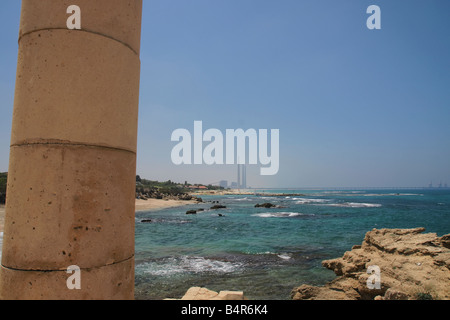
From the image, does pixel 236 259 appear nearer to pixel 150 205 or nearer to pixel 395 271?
pixel 395 271

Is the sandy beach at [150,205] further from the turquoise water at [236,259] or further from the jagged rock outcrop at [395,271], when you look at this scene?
the jagged rock outcrop at [395,271]

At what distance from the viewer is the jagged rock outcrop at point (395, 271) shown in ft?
26.0

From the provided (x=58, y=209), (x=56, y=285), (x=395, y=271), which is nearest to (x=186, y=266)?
(x=395, y=271)

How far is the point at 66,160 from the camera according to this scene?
2.20 m

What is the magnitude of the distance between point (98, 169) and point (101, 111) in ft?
1.56

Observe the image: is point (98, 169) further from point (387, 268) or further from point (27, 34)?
point (387, 268)

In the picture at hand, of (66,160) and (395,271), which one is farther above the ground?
(66,160)

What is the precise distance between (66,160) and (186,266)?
12.6 metres

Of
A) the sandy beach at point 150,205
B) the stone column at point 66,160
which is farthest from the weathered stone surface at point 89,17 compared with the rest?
the sandy beach at point 150,205

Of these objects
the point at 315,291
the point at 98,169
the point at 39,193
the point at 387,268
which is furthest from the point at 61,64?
the point at 387,268

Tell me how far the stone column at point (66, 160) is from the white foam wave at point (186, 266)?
10850 mm

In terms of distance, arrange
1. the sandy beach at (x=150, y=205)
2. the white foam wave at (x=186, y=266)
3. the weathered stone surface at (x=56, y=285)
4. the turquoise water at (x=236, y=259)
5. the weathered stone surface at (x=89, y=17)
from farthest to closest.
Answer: the sandy beach at (x=150, y=205) < the white foam wave at (x=186, y=266) < the turquoise water at (x=236, y=259) < the weathered stone surface at (x=89, y=17) < the weathered stone surface at (x=56, y=285)

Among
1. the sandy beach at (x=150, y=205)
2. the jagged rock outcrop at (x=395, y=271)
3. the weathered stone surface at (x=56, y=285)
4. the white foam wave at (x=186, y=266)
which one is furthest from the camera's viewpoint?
the sandy beach at (x=150, y=205)
